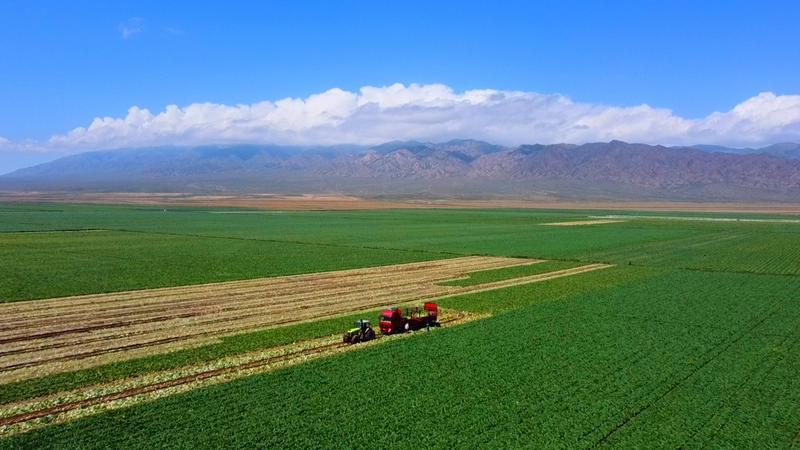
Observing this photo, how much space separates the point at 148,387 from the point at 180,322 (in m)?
8.50

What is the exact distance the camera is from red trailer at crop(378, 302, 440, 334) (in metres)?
23.2

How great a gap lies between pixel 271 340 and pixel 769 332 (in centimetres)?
1936

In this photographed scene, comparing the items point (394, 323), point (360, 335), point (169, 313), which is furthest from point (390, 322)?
point (169, 313)

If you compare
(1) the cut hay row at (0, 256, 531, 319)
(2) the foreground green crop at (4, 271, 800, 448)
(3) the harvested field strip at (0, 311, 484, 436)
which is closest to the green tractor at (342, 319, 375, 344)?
(3) the harvested field strip at (0, 311, 484, 436)

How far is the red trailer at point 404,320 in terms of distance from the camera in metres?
23.2

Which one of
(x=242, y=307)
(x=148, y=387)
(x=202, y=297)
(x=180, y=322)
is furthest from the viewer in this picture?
(x=202, y=297)

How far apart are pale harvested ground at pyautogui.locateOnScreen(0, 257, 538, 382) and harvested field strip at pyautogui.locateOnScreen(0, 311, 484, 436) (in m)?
2.73

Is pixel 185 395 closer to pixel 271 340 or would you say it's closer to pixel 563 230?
pixel 271 340

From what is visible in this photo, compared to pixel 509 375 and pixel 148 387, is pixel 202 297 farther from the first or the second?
pixel 509 375

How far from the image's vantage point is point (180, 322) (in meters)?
24.9

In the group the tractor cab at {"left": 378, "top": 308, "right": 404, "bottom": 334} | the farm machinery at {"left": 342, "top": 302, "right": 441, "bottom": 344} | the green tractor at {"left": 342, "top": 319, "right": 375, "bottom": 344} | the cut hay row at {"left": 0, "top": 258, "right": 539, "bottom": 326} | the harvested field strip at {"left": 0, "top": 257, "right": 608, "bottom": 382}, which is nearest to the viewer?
the harvested field strip at {"left": 0, "top": 257, "right": 608, "bottom": 382}

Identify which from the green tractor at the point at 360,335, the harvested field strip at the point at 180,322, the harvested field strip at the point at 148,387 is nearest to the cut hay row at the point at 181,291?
the harvested field strip at the point at 180,322

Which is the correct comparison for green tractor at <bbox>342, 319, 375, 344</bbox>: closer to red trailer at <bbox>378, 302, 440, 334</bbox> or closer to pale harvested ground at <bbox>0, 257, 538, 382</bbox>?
red trailer at <bbox>378, 302, 440, 334</bbox>

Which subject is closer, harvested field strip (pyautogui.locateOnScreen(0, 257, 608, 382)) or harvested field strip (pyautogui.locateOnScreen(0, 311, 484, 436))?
harvested field strip (pyautogui.locateOnScreen(0, 311, 484, 436))
